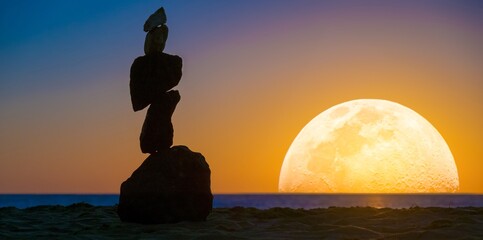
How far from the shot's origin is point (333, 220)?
41.8 ft

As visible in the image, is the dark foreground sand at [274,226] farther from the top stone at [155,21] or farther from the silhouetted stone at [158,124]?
the top stone at [155,21]

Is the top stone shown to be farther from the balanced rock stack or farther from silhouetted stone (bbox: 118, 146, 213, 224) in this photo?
silhouetted stone (bbox: 118, 146, 213, 224)

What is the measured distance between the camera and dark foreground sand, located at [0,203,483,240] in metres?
10.0

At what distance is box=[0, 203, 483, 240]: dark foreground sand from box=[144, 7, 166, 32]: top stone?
15.3 feet

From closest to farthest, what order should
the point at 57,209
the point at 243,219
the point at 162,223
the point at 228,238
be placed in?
the point at 228,238
the point at 162,223
the point at 243,219
the point at 57,209

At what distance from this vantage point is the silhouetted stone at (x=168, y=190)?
12547 mm

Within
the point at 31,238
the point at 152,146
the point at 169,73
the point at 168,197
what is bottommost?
the point at 31,238

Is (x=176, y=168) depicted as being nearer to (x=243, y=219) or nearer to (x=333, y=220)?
(x=243, y=219)

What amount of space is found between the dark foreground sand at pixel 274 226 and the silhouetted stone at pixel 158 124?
6.29 feet

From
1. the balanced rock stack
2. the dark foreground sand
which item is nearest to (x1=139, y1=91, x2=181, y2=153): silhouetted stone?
the balanced rock stack

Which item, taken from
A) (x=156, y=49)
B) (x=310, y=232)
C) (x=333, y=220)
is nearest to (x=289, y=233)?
(x=310, y=232)

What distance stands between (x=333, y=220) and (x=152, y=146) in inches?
178

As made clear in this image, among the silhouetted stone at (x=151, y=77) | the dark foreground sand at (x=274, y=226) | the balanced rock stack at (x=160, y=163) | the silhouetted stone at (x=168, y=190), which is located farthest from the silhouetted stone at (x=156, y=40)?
the dark foreground sand at (x=274, y=226)

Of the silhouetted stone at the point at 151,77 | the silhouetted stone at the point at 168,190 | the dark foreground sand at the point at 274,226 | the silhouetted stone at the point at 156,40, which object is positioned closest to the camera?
the dark foreground sand at the point at 274,226
